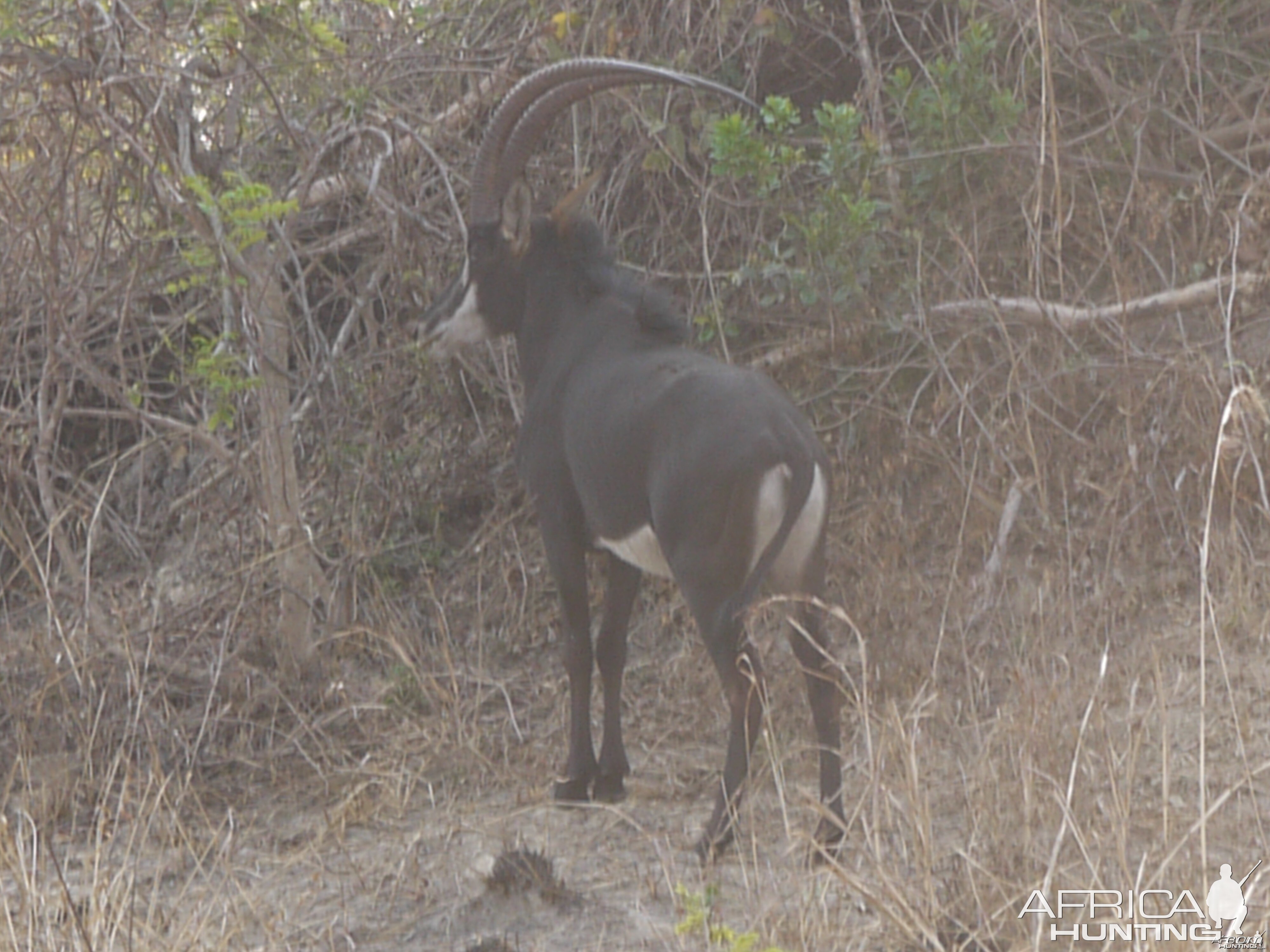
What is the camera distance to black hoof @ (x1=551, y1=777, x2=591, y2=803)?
499cm

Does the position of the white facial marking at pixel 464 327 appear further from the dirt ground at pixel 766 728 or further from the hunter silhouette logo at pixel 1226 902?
the hunter silhouette logo at pixel 1226 902

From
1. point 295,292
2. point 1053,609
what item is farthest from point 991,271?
point 295,292

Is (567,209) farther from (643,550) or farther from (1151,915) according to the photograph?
(1151,915)

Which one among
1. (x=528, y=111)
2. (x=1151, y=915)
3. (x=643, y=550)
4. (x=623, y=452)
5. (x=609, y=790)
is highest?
(x=528, y=111)

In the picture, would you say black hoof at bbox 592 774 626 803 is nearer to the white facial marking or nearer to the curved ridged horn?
the white facial marking

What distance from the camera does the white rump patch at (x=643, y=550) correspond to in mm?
4613

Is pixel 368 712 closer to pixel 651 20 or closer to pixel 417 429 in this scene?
pixel 417 429

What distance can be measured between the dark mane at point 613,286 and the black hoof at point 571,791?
4.71ft

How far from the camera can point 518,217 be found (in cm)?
539

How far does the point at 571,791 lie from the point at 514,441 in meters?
2.11

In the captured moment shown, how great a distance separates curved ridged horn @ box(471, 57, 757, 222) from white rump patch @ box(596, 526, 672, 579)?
1.34 metres

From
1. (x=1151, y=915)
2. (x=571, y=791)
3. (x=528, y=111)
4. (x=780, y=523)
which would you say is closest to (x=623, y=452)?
(x=780, y=523)

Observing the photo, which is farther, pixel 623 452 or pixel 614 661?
pixel 614 661

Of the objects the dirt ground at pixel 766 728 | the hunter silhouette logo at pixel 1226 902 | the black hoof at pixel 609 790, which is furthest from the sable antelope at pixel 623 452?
the hunter silhouette logo at pixel 1226 902
